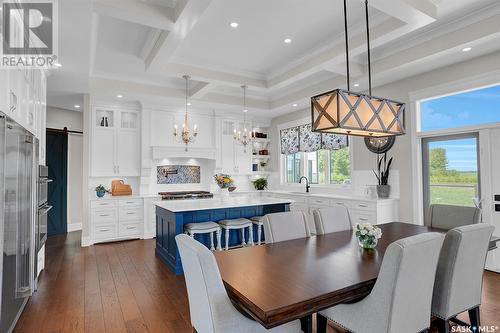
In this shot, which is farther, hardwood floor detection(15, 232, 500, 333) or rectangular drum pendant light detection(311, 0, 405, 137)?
hardwood floor detection(15, 232, 500, 333)

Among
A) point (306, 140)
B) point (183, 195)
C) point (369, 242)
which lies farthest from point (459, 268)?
point (183, 195)

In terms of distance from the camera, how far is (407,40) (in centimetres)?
393

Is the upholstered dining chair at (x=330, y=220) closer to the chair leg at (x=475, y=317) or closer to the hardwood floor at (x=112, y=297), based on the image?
the hardwood floor at (x=112, y=297)

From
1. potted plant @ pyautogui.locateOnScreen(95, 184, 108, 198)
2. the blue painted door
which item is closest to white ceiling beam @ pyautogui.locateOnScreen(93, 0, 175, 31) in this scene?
potted plant @ pyautogui.locateOnScreen(95, 184, 108, 198)

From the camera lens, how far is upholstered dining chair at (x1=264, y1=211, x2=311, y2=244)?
2.75m

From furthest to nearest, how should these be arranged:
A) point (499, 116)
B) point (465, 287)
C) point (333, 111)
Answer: point (499, 116), point (333, 111), point (465, 287)

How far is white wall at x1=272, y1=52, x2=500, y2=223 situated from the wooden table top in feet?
7.96

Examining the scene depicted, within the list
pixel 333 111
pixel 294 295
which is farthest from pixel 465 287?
pixel 333 111

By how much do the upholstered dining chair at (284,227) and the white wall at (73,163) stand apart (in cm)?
591

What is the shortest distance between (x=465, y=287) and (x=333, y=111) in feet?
5.26

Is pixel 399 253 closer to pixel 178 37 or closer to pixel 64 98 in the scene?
pixel 178 37

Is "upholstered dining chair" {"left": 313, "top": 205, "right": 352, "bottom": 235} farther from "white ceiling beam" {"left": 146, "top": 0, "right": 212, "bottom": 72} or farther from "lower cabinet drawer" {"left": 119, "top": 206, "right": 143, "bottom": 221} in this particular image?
"lower cabinet drawer" {"left": 119, "top": 206, "right": 143, "bottom": 221}

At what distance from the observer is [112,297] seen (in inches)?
124

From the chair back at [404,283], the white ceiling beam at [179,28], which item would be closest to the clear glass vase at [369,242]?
the chair back at [404,283]
